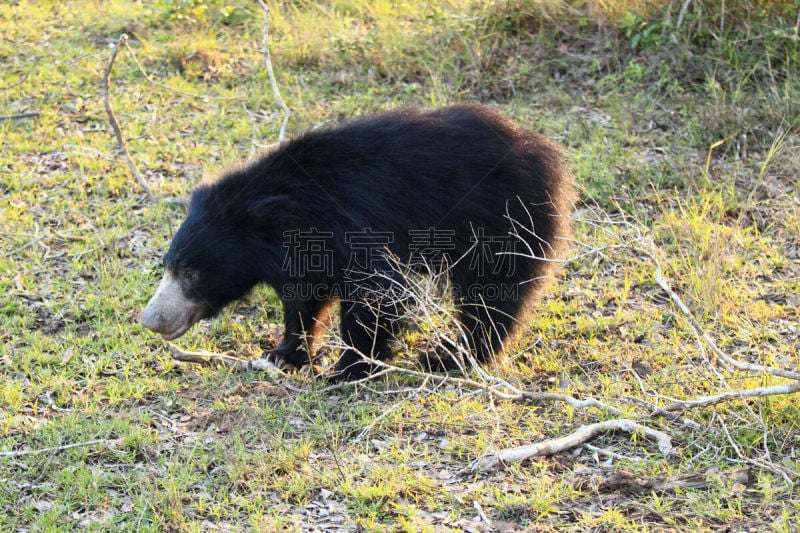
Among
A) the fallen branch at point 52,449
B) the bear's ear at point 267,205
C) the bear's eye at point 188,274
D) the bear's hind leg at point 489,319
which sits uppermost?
→ the bear's ear at point 267,205

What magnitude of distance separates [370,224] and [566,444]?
1445 millimetres

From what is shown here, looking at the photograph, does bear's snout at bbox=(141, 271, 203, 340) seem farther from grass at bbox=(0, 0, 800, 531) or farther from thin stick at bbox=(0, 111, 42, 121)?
thin stick at bbox=(0, 111, 42, 121)

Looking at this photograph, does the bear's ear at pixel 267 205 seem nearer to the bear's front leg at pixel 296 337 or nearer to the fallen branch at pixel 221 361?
the bear's front leg at pixel 296 337

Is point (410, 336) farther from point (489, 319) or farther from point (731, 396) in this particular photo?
Result: point (731, 396)

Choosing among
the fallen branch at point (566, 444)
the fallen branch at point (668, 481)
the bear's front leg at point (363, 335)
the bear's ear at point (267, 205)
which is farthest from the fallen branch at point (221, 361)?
the fallen branch at point (668, 481)

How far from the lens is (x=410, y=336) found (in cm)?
499

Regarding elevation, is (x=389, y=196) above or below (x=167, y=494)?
above

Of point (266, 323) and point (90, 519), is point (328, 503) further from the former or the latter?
point (266, 323)

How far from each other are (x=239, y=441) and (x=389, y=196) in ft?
4.59

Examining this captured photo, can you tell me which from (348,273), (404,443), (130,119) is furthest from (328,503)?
(130,119)

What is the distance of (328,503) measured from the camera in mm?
3432

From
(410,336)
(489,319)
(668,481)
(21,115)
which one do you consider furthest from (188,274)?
(21,115)

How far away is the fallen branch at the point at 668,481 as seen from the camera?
11.0 ft

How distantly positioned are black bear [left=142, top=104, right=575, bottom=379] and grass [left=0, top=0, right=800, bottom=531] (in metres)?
0.36
